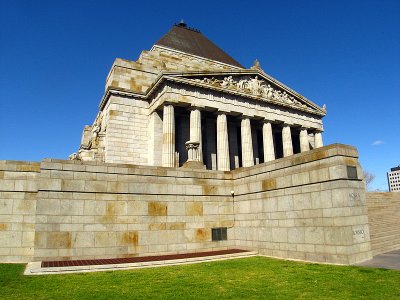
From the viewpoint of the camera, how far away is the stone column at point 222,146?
31000mm

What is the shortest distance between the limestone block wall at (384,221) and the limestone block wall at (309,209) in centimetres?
244

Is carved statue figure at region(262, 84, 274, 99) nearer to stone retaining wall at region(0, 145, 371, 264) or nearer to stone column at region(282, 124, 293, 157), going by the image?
stone column at region(282, 124, 293, 157)

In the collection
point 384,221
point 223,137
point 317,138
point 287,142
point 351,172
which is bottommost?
point 384,221

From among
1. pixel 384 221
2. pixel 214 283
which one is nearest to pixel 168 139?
pixel 384 221

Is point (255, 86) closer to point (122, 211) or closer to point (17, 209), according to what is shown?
point (122, 211)

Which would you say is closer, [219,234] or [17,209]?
[17,209]

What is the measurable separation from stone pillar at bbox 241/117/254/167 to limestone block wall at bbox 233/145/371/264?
16771 millimetres

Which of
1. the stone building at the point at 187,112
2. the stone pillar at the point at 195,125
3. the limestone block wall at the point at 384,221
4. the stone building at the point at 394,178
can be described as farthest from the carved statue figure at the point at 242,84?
the stone building at the point at 394,178

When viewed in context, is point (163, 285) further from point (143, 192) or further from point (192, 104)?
point (192, 104)

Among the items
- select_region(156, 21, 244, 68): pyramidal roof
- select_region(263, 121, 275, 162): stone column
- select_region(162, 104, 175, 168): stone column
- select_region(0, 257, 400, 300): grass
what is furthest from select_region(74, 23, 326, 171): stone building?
select_region(0, 257, 400, 300): grass

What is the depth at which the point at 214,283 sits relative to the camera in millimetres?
9125

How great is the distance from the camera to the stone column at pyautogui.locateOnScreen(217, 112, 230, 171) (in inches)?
1220

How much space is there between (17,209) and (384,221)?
1792 cm

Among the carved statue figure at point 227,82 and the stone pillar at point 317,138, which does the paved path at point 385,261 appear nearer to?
the carved statue figure at point 227,82
